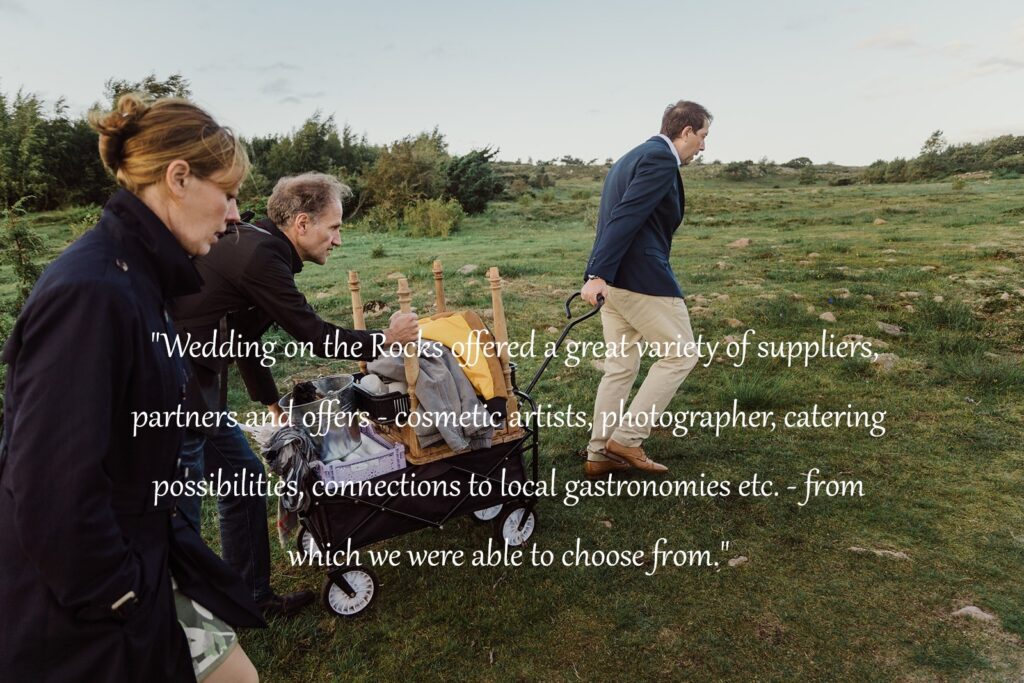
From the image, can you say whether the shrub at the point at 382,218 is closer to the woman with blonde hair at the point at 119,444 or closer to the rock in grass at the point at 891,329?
the rock in grass at the point at 891,329

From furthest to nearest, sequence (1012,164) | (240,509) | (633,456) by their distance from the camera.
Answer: (1012,164) < (633,456) < (240,509)

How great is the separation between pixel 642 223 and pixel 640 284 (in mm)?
463

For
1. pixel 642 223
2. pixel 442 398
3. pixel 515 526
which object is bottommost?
pixel 515 526

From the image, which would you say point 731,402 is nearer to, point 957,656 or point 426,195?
point 957,656

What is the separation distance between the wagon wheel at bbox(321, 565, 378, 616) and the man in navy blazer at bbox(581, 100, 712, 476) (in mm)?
2139

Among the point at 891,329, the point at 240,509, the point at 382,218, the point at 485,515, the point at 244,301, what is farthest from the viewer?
the point at 382,218

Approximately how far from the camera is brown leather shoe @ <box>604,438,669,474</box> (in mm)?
5125

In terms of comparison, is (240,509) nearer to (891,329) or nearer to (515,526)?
(515,526)

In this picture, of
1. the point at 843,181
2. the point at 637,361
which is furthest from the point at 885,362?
the point at 843,181

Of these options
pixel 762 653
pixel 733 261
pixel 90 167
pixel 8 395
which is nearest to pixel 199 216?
pixel 8 395

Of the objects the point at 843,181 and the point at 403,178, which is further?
the point at 843,181

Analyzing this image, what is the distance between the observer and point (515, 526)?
166 inches

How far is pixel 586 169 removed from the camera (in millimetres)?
60656

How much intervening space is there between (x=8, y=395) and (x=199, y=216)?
0.65m
